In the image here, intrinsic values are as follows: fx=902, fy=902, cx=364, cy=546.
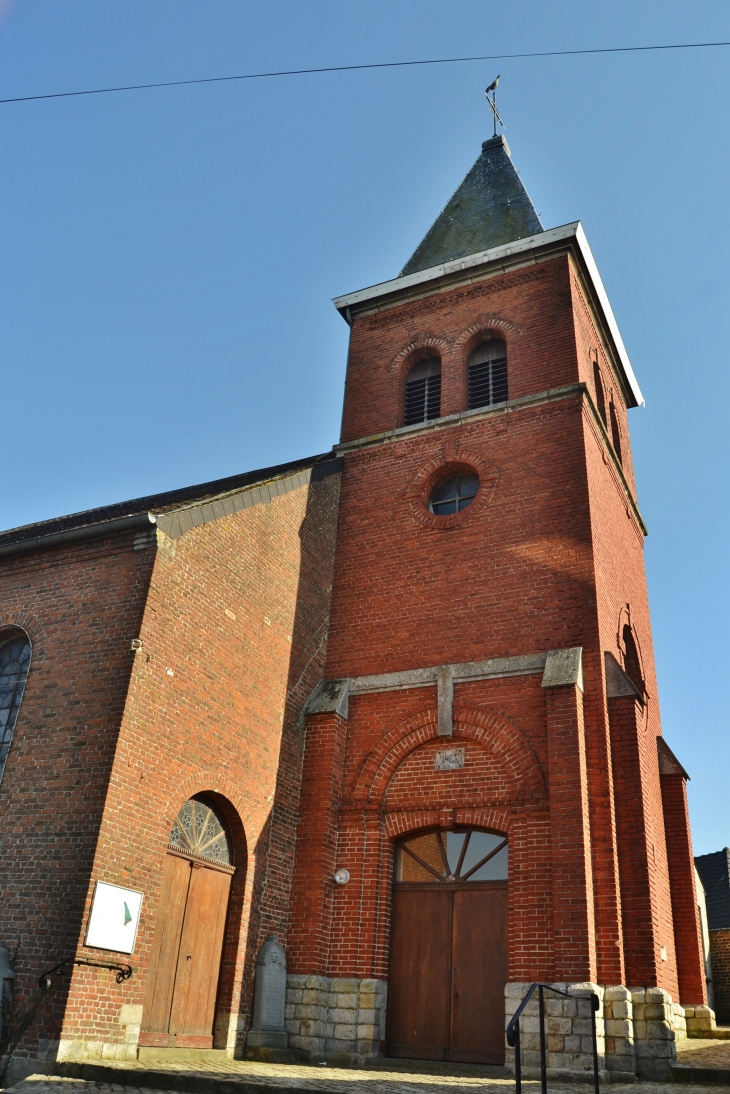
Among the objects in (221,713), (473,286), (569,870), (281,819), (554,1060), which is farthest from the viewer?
(473,286)

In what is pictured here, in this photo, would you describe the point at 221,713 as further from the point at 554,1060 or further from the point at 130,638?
the point at 554,1060

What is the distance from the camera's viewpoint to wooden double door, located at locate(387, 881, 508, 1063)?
430 inches

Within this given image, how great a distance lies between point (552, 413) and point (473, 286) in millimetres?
3807

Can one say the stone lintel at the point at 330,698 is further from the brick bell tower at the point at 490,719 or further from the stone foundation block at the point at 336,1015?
the stone foundation block at the point at 336,1015

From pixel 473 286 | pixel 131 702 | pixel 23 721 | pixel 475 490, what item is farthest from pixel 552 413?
pixel 23 721

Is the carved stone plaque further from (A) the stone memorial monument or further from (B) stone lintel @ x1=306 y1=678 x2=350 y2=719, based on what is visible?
(A) the stone memorial monument

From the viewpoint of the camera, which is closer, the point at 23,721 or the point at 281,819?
the point at 23,721

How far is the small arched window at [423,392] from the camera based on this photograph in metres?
16.4

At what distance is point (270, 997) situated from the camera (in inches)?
445

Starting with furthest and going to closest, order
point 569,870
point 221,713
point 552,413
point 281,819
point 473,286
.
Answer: point 473,286, point 552,413, point 281,819, point 221,713, point 569,870

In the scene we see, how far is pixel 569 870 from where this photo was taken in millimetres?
10547

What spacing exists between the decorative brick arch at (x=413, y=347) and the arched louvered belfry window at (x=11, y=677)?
8.62m

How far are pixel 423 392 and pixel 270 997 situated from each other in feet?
33.8

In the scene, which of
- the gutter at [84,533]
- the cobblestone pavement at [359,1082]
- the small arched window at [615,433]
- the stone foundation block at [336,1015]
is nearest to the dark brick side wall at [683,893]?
the cobblestone pavement at [359,1082]
